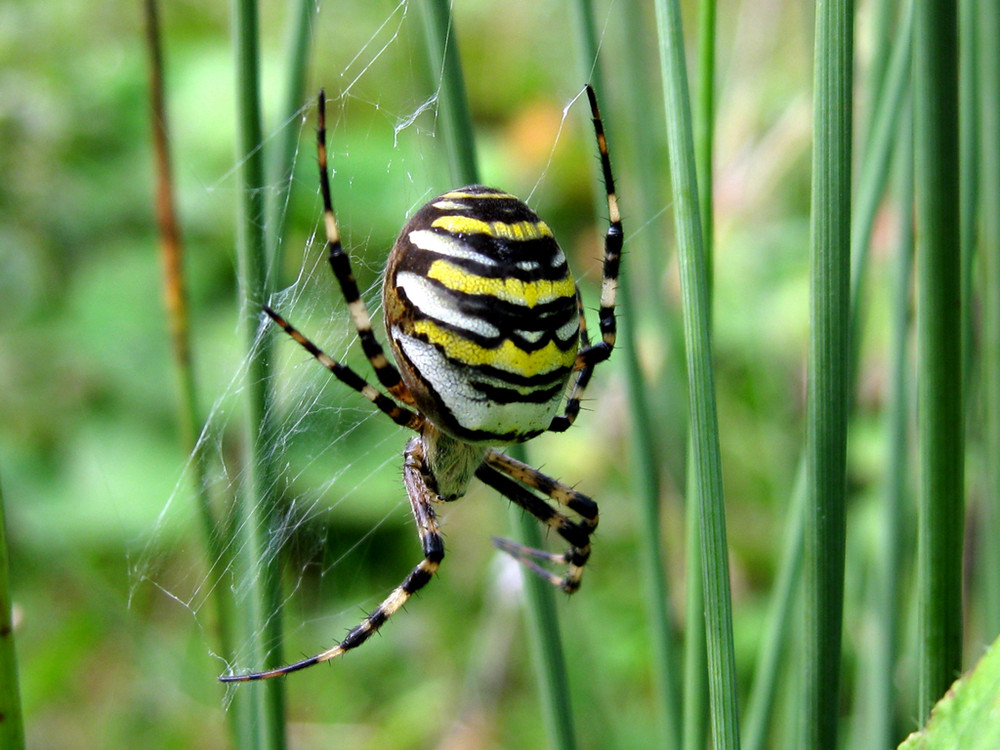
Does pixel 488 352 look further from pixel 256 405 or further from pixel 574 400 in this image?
pixel 574 400

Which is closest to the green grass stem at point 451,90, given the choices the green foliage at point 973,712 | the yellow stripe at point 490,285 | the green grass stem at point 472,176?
the green grass stem at point 472,176

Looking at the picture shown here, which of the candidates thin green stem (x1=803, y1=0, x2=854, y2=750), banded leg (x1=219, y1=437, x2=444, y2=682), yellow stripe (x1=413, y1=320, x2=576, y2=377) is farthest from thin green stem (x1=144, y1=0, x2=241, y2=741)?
thin green stem (x1=803, y1=0, x2=854, y2=750)

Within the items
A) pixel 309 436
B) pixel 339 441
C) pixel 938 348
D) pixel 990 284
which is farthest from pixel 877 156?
pixel 339 441

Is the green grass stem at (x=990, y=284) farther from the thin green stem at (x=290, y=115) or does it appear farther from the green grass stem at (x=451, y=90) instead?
the thin green stem at (x=290, y=115)

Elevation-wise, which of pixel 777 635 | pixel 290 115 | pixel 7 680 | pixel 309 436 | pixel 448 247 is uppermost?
pixel 290 115

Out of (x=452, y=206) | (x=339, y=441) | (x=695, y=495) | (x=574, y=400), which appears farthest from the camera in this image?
(x=339, y=441)

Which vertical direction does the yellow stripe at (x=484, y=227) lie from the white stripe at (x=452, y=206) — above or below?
below

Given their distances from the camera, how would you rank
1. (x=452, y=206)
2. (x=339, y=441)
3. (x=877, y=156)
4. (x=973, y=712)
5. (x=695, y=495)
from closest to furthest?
(x=973, y=712)
(x=695, y=495)
(x=452, y=206)
(x=877, y=156)
(x=339, y=441)

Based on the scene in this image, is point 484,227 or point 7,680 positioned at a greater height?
point 484,227
